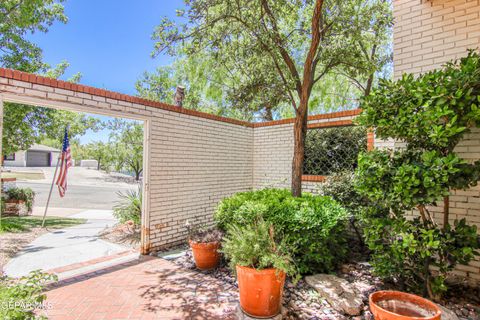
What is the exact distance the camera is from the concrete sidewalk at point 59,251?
3934 millimetres

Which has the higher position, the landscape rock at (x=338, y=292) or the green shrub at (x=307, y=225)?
the green shrub at (x=307, y=225)

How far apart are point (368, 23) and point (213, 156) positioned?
406cm

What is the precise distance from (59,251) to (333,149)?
5725 millimetres

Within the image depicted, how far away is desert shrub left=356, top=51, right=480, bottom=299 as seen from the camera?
2465 millimetres

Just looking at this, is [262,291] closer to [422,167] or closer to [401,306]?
[401,306]

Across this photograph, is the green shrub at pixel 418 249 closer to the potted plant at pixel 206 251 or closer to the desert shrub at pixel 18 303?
the potted plant at pixel 206 251

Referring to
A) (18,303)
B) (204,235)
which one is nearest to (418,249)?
(204,235)

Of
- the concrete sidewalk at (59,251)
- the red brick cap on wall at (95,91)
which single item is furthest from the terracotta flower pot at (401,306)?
the concrete sidewalk at (59,251)

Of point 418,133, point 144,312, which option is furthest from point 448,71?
point 144,312

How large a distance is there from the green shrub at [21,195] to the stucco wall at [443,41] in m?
11.4

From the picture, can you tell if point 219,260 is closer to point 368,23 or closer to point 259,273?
point 259,273

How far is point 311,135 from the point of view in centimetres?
579

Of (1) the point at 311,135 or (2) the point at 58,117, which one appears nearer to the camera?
(1) the point at 311,135

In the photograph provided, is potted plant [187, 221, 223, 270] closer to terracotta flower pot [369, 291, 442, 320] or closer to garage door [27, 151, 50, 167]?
terracotta flower pot [369, 291, 442, 320]
